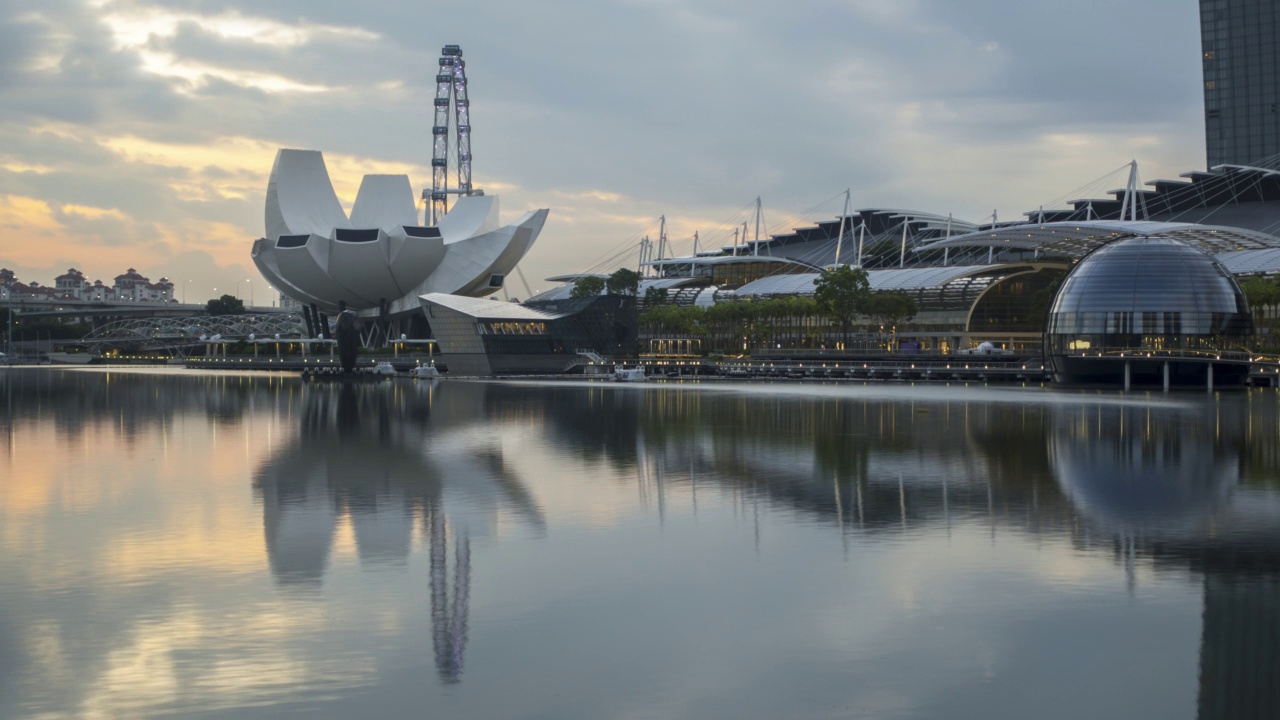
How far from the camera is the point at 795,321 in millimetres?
119688

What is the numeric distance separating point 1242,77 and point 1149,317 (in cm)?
11492

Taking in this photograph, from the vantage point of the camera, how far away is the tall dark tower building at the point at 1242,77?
6550 inches

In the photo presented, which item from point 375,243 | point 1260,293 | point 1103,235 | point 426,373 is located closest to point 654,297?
point 375,243

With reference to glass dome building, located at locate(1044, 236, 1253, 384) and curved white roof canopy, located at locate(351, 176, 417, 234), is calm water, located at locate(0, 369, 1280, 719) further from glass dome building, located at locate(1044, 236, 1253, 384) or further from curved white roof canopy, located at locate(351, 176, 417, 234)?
curved white roof canopy, located at locate(351, 176, 417, 234)

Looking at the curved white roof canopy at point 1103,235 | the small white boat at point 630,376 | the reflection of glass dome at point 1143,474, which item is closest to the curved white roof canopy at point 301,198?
the small white boat at point 630,376

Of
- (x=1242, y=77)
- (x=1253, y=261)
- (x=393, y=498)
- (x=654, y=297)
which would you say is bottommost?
(x=393, y=498)

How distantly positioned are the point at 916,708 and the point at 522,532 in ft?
30.0

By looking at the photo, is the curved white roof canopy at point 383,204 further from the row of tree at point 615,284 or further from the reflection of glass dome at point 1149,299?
the reflection of glass dome at point 1149,299

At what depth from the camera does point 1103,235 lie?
91.1 meters

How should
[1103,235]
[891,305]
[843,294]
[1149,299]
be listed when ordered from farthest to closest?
[891,305]
[843,294]
[1103,235]
[1149,299]

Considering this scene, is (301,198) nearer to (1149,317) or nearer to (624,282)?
(624,282)

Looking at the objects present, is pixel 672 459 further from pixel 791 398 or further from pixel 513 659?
pixel 791 398

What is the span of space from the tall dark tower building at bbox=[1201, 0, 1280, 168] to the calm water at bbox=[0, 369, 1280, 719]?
15036 centimetres

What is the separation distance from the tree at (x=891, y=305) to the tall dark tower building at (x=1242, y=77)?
3196 inches
